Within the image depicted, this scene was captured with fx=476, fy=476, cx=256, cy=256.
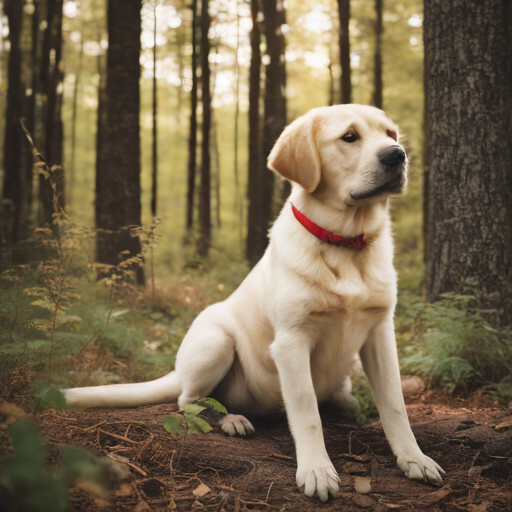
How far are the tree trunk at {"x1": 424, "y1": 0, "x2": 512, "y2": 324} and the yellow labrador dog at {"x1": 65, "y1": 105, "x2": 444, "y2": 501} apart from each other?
1484 millimetres

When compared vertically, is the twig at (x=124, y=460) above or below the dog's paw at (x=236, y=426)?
above

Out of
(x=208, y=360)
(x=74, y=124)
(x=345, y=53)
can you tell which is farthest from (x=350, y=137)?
(x=74, y=124)

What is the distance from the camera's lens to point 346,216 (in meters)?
2.75

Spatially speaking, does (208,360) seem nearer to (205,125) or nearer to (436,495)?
(436,495)

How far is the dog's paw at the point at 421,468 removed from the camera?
93.9 inches

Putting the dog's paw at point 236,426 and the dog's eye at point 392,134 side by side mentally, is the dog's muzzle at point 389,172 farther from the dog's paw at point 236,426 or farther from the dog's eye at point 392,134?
the dog's paw at point 236,426

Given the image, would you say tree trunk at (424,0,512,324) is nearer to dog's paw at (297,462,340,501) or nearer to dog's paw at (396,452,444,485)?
dog's paw at (396,452,444,485)

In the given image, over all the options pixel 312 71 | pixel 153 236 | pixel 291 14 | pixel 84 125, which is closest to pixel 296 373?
pixel 153 236

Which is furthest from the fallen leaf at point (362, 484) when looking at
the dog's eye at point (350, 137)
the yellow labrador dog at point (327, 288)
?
the dog's eye at point (350, 137)

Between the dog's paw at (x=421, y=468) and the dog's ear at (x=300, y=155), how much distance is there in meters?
1.54

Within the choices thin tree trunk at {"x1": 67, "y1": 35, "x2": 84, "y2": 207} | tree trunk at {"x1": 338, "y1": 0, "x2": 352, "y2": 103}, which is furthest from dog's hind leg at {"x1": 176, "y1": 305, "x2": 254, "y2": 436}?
thin tree trunk at {"x1": 67, "y1": 35, "x2": 84, "y2": 207}

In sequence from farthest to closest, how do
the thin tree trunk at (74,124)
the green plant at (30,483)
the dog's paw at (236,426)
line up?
the thin tree trunk at (74,124) → the dog's paw at (236,426) → the green plant at (30,483)

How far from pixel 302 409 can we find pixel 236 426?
2.23 feet

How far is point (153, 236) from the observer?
4.46 meters
